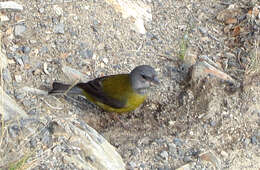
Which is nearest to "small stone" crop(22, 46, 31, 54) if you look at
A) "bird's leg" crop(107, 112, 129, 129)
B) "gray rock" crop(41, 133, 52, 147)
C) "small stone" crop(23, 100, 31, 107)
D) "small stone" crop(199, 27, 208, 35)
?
"small stone" crop(23, 100, 31, 107)

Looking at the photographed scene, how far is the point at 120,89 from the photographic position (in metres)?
6.27

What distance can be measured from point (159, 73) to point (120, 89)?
0.81 metres

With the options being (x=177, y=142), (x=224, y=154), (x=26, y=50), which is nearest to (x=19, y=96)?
(x=26, y=50)

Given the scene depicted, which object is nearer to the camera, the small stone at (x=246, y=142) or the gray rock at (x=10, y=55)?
the small stone at (x=246, y=142)

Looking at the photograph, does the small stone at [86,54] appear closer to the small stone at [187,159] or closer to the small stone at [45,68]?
the small stone at [45,68]

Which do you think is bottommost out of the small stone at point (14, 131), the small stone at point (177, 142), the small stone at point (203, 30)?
the small stone at point (177, 142)

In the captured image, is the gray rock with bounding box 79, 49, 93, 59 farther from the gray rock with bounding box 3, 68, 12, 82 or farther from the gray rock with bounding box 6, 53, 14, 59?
the gray rock with bounding box 3, 68, 12, 82

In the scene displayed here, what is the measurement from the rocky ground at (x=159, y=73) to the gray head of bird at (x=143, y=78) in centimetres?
42

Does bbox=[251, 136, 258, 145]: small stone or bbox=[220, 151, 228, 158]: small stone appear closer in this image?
bbox=[220, 151, 228, 158]: small stone

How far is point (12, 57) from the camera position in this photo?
6008mm

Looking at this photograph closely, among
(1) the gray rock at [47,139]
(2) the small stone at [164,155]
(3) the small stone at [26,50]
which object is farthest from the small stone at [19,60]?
(2) the small stone at [164,155]

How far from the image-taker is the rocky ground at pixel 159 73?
5422 mm

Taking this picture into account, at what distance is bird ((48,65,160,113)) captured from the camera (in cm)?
606

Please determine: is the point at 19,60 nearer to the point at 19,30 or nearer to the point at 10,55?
the point at 10,55
